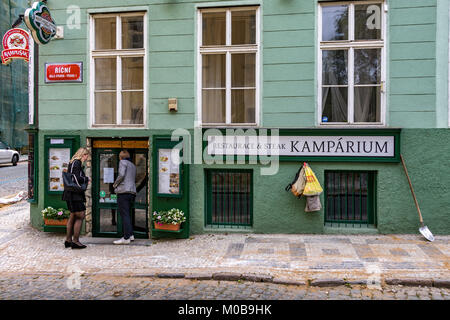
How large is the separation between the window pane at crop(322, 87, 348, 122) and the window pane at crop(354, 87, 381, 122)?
0.90ft

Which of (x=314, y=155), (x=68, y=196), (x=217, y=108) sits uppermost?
(x=217, y=108)

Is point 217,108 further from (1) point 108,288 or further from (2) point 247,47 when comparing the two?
(1) point 108,288

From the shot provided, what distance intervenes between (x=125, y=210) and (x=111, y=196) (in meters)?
0.95

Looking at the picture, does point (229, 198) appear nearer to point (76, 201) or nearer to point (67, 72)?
point (76, 201)

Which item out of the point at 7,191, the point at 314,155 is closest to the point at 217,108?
the point at 314,155

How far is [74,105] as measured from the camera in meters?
8.55

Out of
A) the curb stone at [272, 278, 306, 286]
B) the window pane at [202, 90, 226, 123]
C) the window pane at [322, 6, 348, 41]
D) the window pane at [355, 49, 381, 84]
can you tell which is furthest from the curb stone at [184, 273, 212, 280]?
the window pane at [322, 6, 348, 41]

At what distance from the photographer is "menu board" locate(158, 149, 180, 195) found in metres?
8.04

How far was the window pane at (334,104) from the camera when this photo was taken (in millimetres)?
A: 8031

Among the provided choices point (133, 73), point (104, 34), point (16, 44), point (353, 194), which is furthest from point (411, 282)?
point (16, 44)

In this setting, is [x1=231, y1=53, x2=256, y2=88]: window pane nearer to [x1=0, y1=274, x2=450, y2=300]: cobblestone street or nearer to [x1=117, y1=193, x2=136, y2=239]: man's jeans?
[x1=117, y1=193, x2=136, y2=239]: man's jeans

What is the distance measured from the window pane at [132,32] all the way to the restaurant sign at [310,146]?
111 inches

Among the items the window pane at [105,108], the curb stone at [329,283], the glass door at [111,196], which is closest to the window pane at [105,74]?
the window pane at [105,108]
